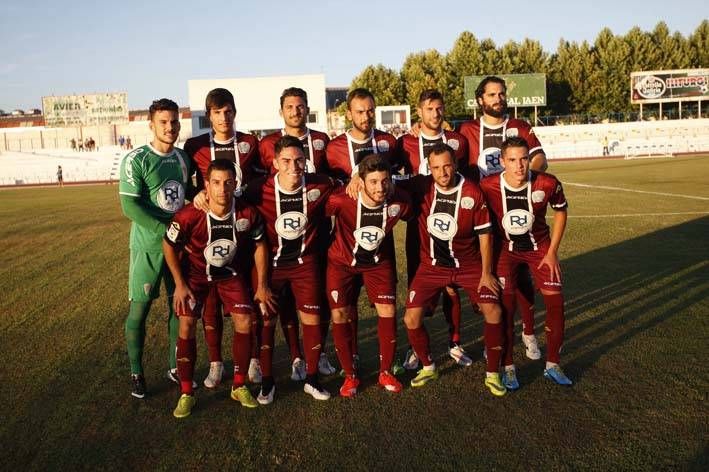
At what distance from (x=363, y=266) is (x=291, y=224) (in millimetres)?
636

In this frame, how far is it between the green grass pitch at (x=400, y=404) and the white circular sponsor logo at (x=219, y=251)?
1.04 metres

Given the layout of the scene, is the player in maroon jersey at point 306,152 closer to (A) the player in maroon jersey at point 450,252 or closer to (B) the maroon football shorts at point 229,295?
(B) the maroon football shorts at point 229,295

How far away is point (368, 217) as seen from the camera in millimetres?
4516

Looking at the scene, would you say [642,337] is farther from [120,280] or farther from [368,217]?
[120,280]

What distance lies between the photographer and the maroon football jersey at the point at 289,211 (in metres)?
4.50

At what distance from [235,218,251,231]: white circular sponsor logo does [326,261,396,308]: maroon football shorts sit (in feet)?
2.45

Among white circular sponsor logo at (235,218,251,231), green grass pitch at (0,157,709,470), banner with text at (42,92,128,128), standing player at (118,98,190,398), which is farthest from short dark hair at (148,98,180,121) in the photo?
banner with text at (42,92,128,128)

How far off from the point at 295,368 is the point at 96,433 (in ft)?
5.09

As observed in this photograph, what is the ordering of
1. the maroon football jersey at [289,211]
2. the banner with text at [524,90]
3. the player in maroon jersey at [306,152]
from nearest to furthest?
the maroon football jersey at [289,211], the player in maroon jersey at [306,152], the banner with text at [524,90]

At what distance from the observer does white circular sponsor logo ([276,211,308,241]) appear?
451 cm

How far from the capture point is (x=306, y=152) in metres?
5.18

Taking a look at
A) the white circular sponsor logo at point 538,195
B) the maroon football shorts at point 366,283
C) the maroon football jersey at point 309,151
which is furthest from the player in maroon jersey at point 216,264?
the white circular sponsor logo at point 538,195

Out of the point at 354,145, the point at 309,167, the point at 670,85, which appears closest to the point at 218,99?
the point at 309,167

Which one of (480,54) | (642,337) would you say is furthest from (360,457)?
(480,54)
